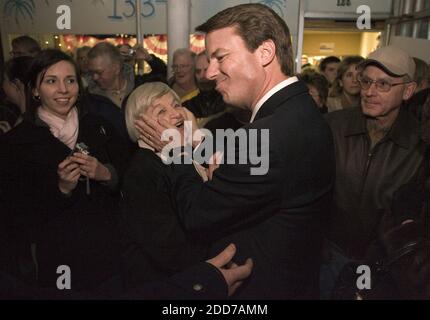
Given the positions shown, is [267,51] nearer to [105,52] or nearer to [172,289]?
[172,289]

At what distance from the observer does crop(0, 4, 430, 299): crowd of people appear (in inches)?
41.0

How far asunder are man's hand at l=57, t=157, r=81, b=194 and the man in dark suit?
0.65 m

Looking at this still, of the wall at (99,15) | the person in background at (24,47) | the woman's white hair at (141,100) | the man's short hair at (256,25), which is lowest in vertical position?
the woman's white hair at (141,100)

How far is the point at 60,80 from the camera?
1.86 meters

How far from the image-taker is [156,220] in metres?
1.29

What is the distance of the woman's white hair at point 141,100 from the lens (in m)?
1.55

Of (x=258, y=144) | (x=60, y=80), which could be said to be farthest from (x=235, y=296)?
(x=60, y=80)

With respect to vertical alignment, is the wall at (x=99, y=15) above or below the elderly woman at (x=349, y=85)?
above

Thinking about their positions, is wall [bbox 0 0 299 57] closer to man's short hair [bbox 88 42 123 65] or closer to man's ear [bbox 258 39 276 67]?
man's short hair [bbox 88 42 123 65]

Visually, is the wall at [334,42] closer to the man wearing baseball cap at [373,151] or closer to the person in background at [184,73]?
the person in background at [184,73]

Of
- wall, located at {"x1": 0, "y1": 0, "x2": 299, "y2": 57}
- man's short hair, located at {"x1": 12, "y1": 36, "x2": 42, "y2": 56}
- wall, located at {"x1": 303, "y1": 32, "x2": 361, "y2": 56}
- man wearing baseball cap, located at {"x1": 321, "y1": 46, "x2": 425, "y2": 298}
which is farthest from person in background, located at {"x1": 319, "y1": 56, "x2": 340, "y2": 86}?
wall, located at {"x1": 303, "y1": 32, "x2": 361, "y2": 56}

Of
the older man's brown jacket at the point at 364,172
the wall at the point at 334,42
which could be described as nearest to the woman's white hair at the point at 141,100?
the older man's brown jacket at the point at 364,172

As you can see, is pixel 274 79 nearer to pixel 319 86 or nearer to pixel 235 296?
pixel 235 296

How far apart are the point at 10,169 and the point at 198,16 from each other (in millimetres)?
3884
